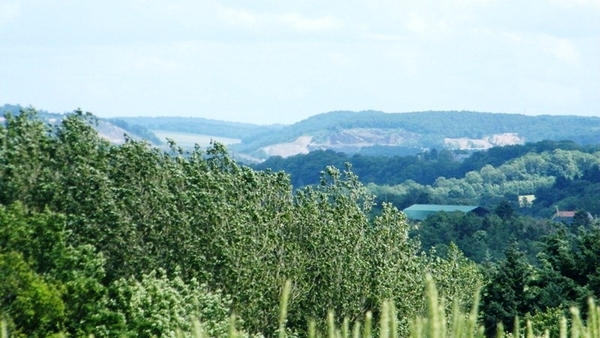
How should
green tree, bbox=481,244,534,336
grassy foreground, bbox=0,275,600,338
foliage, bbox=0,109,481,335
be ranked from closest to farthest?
grassy foreground, bbox=0,275,600,338 → foliage, bbox=0,109,481,335 → green tree, bbox=481,244,534,336

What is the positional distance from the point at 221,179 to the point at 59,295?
652 inches

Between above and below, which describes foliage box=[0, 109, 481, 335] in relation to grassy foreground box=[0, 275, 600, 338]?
below

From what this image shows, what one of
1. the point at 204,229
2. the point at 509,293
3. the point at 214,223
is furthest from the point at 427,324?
the point at 509,293

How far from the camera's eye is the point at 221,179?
49.4m

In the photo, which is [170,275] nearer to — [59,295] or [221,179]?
[221,179]

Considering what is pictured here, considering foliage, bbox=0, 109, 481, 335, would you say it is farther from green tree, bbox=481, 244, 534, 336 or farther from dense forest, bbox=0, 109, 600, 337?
green tree, bbox=481, 244, 534, 336

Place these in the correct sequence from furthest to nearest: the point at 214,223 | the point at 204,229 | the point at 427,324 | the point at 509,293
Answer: the point at 509,293, the point at 204,229, the point at 214,223, the point at 427,324

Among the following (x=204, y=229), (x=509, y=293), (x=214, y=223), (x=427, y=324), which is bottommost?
(x=509, y=293)

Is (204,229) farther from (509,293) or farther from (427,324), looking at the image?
(427,324)

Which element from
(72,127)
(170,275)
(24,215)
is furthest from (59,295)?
(72,127)

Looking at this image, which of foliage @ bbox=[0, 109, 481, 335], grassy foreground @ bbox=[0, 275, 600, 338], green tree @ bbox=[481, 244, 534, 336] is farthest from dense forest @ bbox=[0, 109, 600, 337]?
grassy foreground @ bbox=[0, 275, 600, 338]

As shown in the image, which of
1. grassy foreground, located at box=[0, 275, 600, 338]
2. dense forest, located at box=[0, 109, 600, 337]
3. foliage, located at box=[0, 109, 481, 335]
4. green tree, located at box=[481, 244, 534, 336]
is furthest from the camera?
green tree, located at box=[481, 244, 534, 336]

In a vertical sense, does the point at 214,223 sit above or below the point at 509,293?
above

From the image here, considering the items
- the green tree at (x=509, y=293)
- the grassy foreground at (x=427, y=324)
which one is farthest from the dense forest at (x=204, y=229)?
the grassy foreground at (x=427, y=324)
